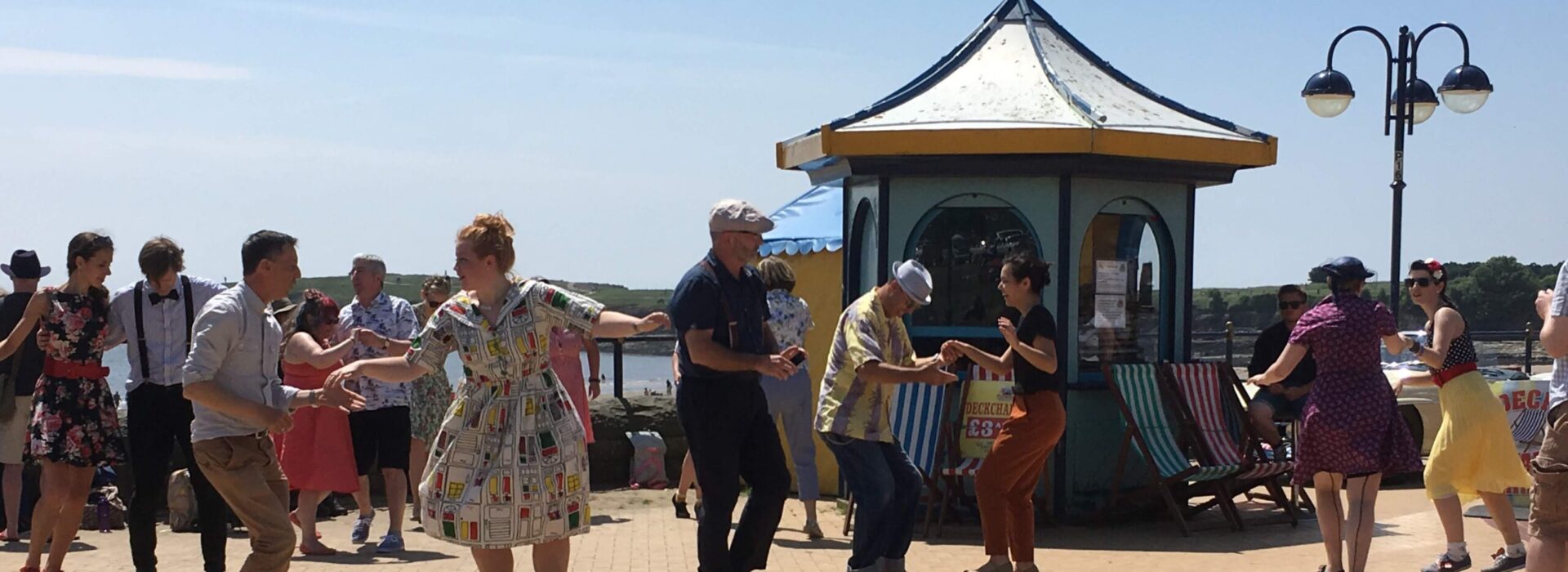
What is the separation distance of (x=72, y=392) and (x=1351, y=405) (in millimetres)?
5725

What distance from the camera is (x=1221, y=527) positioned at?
9.12 meters

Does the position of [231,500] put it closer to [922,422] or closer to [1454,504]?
[922,422]

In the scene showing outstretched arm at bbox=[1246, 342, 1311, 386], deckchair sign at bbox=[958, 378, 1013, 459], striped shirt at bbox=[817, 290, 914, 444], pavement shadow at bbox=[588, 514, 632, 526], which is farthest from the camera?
pavement shadow at bbox=[588, 514, 632, 526]

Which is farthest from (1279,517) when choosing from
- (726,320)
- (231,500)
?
(231,500)

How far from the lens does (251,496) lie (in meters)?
5.56

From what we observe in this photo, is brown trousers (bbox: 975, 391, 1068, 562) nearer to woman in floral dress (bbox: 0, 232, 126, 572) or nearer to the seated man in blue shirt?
the seated man in blue shirt

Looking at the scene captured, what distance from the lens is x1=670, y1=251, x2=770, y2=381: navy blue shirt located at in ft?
18.8

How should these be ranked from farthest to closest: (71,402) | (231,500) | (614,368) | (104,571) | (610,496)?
(614,368) < (610,496) < (104,571) < (71,402) < (231,500)

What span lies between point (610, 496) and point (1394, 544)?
5.13 metres

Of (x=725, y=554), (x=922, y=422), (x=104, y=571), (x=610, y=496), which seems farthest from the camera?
(x=610, y=496)

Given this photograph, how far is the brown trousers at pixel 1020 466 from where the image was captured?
6.93 m

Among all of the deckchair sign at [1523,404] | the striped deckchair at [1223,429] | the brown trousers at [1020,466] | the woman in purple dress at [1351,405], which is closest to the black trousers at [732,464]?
the brown trousers at [1020,466]

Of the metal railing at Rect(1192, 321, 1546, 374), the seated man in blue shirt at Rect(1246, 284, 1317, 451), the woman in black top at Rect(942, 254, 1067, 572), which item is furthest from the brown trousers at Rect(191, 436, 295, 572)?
the metal railing at Rect(1192, 321, 1546, 374)

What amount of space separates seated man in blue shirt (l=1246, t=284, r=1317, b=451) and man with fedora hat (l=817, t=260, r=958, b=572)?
13.9ft
